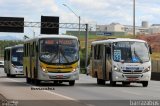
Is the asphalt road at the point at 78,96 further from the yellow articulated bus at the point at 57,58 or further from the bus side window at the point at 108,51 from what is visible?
the bus side window at the point at 108,51

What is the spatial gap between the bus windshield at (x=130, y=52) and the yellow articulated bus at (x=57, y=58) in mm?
2438

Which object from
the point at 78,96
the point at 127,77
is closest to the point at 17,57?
the point at 127,77

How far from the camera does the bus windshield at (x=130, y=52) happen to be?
32000 mm

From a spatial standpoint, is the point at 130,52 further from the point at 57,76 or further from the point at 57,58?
the point at 57,76

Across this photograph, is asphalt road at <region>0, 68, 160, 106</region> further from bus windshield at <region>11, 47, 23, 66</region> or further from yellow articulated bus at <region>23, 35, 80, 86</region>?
bus windshield at <region>11, 47, 23, 66</region>

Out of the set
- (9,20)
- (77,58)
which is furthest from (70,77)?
(9,20)

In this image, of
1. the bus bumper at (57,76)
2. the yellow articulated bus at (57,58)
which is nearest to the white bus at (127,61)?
the yellow articulated bus at (57,58)

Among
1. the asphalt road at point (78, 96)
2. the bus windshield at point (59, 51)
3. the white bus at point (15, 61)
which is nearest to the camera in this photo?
the asphalt road at point (78, 96)

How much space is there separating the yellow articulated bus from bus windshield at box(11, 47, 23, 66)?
58.5 ft

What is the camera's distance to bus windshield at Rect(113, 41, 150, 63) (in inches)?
1260

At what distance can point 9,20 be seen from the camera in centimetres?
8256

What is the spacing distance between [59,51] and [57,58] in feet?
1.53

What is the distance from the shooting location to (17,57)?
51312 mm

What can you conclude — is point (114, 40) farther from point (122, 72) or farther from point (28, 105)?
point (28, 105)
